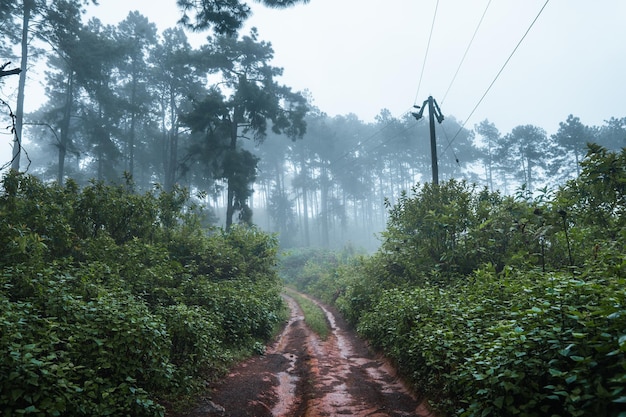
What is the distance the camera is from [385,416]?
5.11m

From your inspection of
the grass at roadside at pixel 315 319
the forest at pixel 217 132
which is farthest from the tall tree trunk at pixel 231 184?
the grass at roadside at pixel 315 319

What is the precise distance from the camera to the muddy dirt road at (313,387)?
17.7ft

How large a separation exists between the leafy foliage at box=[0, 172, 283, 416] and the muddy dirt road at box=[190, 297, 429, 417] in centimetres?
58

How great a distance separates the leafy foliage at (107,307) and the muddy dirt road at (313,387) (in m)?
0.58

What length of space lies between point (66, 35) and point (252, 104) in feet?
37.9

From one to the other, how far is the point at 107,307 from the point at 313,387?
149 inches

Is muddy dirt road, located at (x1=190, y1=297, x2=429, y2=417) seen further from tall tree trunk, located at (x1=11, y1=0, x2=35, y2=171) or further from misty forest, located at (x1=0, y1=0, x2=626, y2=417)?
tall tree trunk, located at (x1=11, y1=0, x2=35, y2=171)

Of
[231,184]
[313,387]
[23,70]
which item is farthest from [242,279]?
[23,70]

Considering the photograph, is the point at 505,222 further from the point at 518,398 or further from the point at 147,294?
the point at 147,294

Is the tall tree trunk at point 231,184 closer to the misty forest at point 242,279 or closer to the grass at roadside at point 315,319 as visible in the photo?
the misty forest at point 242,279

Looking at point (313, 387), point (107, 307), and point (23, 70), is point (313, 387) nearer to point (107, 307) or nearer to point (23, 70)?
point (107, 307)

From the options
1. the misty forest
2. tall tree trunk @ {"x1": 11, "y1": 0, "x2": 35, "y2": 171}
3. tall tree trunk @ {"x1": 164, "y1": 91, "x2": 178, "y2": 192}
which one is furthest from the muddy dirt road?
tall tree trunk @ {"x1": 164, "y1": 91, "x2": 178, "y2": 192}

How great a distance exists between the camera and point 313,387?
6.53 m

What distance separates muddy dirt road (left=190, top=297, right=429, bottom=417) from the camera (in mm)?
5387
